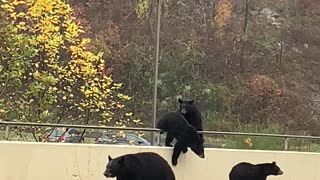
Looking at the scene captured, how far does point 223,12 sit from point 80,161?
5046 millimetres

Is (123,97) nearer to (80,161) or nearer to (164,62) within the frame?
(164,62)

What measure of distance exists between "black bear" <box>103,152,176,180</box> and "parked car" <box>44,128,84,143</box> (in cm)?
187

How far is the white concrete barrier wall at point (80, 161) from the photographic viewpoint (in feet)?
30.6

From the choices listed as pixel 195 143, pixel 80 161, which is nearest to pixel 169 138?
pixel 195 143

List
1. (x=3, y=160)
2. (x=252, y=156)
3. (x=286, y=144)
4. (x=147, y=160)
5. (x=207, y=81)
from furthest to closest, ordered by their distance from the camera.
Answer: (x=207, y=81) → (x=286, y=144) → (x=252, y=156) → (x=3, y=160) → (x=147, y=160)

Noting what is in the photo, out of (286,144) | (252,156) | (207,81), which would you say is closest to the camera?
(252,156)

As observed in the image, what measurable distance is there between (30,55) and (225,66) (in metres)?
3.66

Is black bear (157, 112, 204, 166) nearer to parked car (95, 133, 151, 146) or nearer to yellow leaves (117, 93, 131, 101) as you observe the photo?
parked car (95, 133, 151, 146)

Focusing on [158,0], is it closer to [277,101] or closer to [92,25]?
[92,25]

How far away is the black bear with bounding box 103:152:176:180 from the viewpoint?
8.06m

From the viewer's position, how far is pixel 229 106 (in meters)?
12.2

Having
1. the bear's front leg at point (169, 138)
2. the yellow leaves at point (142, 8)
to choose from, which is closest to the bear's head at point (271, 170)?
the bear's front leg at point (169, 138)

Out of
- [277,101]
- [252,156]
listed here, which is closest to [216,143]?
[252,156]

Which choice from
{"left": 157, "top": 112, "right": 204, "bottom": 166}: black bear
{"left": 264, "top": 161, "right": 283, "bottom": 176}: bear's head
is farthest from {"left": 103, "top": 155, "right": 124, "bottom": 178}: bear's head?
{"left": 264, "top": 161, "right": 283, "bottom": 176}: bear's head
